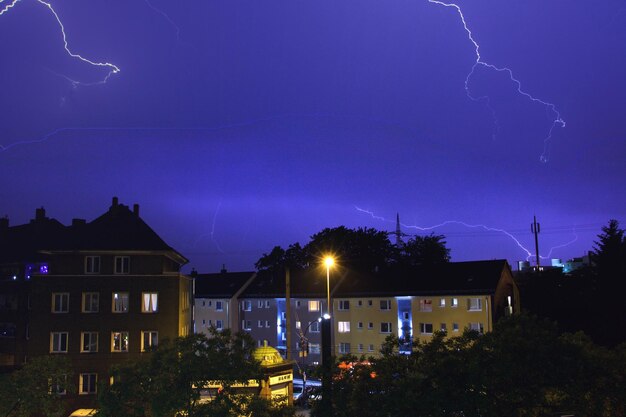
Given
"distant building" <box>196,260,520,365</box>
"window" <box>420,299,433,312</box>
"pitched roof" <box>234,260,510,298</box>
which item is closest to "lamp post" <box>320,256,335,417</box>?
"distant building" <box>196,260,520,365</box>

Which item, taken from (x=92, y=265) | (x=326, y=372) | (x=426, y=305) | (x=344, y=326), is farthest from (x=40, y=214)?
(x=326, y=372)

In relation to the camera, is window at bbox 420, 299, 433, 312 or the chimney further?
the chimney

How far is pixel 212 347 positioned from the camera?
66.8 feet

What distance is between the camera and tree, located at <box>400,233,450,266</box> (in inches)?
3442

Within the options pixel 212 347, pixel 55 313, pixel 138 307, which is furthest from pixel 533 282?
pixel 212 347

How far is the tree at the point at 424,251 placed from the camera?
287 feet

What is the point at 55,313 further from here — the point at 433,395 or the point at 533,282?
the point at 533,282

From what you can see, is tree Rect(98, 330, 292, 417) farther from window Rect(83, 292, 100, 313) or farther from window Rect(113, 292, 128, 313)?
window Rect(83, 292, 100, 313)

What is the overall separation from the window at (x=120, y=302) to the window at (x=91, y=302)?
3.97 ft

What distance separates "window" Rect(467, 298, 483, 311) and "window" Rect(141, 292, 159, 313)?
2997cm

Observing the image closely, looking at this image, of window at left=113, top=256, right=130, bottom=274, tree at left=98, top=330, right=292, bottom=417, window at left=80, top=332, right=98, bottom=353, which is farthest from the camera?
window at left=113, top=256, right=130, bottom=274

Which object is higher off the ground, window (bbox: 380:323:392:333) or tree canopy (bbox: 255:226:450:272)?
tree canopy (bbox: 255:226:450:272)

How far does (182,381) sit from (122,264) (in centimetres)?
2706

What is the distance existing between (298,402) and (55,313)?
19.4 metres
